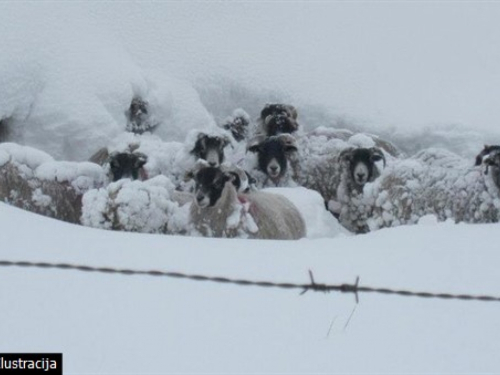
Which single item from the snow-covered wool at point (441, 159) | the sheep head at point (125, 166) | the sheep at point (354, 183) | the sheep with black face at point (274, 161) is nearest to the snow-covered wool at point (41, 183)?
the sheep head at point (125, 166)

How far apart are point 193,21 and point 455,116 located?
13.3ft

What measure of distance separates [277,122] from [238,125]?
0.81 meters

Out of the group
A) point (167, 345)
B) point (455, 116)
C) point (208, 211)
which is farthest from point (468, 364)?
point (455, 116)

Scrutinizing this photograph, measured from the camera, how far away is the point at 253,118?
11828mm

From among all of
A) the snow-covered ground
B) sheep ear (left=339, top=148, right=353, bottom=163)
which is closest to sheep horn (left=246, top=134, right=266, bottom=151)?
sheep ear (left=339, top=148, right=353, bottom=163)

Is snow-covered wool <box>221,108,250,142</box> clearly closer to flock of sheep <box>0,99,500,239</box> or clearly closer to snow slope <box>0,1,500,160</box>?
snow slope <box>0,1,500,160</box>

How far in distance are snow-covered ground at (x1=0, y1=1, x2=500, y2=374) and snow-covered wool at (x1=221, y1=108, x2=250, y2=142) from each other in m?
0.34

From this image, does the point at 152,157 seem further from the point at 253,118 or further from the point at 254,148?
the point at 253,118

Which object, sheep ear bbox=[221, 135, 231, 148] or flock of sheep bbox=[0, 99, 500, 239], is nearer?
flock of sheep bbox=[0, 99, 500, 239]

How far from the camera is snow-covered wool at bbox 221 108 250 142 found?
10766 millimetres

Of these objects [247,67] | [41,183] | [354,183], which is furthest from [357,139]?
[247,67]

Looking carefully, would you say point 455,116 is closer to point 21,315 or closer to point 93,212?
point 93,212

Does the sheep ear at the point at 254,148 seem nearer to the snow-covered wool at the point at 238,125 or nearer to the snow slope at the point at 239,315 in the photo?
the snow-covered wool at the point at 238,125

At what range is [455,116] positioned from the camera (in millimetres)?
12305
